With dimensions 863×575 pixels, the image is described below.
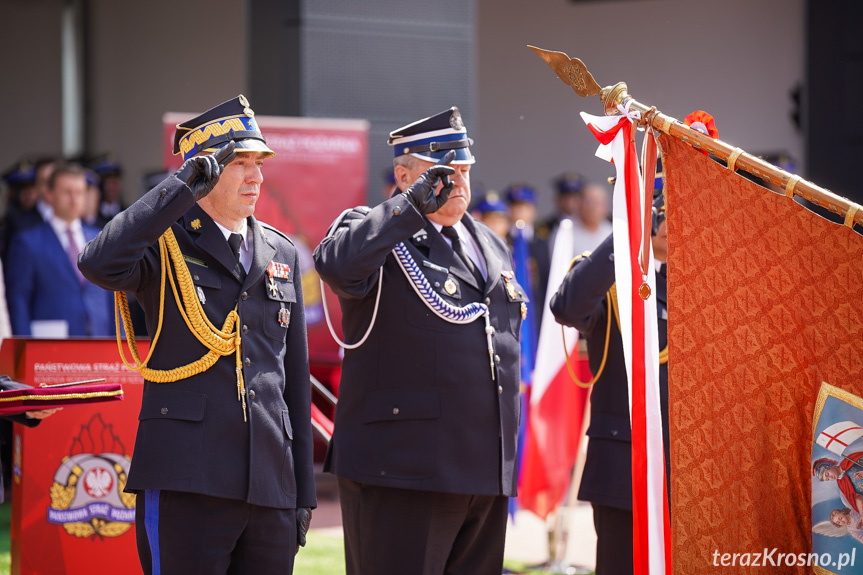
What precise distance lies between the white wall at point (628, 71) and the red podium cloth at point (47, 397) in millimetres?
9180

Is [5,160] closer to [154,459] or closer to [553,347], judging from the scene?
[553,347]

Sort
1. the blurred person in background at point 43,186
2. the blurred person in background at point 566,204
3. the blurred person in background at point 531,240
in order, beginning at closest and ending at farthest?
the blurred person in background at point 43,186, the blurred person in background at point 531,240, the blurred person in background at point 566,204

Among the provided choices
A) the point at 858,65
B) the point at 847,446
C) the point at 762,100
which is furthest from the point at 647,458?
the point at 762,100

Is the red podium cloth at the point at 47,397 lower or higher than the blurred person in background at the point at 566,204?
lower

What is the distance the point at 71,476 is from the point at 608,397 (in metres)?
1.99

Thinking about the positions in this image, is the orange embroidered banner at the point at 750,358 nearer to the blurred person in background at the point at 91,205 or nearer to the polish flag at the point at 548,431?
the polish flag at the point at 548,431

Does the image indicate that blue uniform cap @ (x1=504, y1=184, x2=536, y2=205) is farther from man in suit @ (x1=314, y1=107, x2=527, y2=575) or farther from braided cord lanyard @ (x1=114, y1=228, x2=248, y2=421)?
braided cord lanyard @ (x1=114, y1=228, x2=248, y2=421)

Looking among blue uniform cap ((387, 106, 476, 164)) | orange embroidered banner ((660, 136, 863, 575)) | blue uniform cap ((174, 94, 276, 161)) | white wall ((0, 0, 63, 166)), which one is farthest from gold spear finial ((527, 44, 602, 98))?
white wall ((0, 0, 63, 166))

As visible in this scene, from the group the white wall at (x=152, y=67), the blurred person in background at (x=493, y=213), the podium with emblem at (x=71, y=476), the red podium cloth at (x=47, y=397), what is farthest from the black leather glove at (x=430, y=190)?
the white wall at (x=152, y=67)

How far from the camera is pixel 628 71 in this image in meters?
13.1

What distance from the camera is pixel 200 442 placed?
9.91ft

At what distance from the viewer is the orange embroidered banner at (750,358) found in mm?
2816

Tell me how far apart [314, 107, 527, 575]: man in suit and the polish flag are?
6.35 feet

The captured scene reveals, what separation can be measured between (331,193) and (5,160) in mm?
9157
